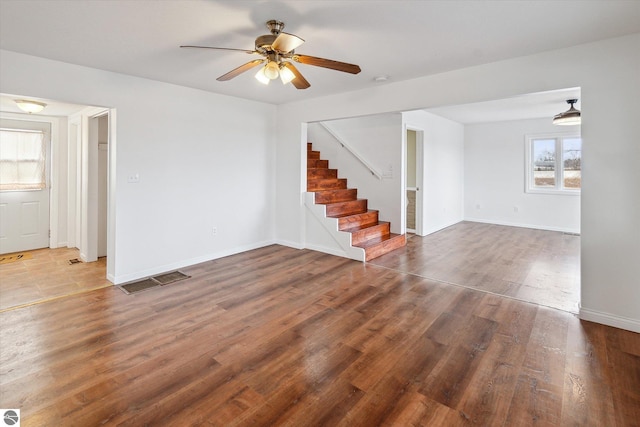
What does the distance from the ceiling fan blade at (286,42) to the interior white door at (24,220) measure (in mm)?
5468

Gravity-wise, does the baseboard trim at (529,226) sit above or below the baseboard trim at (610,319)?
above

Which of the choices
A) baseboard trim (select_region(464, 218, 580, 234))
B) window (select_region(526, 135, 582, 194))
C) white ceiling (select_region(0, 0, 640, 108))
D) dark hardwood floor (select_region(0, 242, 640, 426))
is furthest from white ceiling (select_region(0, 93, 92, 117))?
window (select_region(526, 135, 582, 194))

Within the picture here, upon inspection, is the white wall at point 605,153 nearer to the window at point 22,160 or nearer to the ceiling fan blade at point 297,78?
the ceiling fan blade at point 297,78

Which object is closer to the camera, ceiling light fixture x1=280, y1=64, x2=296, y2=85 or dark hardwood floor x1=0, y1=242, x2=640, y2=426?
dark hardwood floor x1=0, y1=242, x2=640, y2=426

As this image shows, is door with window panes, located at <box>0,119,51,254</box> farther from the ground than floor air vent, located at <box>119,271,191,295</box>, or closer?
farther from the ground

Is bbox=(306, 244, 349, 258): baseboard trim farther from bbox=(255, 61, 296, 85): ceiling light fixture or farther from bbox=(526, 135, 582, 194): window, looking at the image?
bbox=(526, 135, 582, 194): window

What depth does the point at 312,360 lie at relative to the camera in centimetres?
229

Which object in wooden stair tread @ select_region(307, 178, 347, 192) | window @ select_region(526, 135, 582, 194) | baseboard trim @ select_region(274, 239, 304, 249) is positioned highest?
window @ select_region(526, 135, 582, 194)

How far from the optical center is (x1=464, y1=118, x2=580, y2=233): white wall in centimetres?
709

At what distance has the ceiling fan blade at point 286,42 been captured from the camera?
85.0 inches

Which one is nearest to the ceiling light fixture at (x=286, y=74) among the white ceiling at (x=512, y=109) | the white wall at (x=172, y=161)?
the white wall at (x=172, y=161)

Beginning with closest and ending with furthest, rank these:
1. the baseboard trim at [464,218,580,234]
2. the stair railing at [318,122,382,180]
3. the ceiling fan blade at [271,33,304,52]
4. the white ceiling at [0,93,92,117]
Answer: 1. the ceiling fan blade at [271,33,304,52]
2. the white ceiling at [0,93,92,117]
3. the stair railing at [318,122,382,180]
4. the baseboard trim at [464,218,580,234]

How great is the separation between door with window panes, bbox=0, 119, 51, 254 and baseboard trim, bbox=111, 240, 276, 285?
112 inches

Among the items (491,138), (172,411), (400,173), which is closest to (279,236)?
(400,173)
